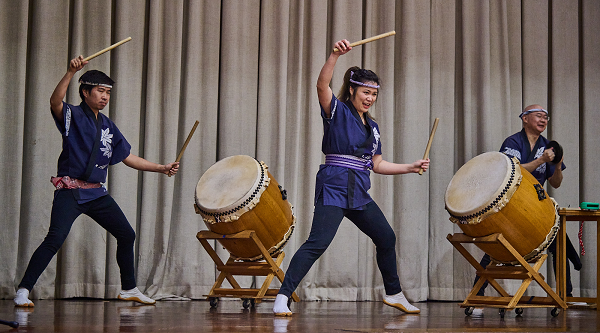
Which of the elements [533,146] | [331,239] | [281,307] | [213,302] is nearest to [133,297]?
[213,302]

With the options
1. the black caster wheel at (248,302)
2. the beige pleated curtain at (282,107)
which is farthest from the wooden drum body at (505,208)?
the beige pleated curtain at (282,107)

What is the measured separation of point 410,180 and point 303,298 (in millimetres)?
1179

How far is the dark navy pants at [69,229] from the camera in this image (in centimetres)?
348

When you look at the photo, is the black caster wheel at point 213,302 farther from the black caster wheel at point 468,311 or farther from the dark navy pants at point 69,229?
the black caster wheel at point 468,311

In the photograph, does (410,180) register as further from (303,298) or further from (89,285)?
(89,285)

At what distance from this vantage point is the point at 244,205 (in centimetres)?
349

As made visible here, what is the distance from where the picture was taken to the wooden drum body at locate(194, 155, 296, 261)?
3508 millimetres

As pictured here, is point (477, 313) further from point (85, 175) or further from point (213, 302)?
point (85, 175)

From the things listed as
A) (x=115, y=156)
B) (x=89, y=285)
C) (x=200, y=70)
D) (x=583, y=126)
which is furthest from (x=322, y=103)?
(x=583, y=126)

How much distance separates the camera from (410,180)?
4.85 meters

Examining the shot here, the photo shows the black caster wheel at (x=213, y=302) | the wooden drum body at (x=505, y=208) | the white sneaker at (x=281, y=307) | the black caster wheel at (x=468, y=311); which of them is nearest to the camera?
the white sneaker at (x=281, y=307)

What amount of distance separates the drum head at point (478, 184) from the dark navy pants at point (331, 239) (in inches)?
16.9

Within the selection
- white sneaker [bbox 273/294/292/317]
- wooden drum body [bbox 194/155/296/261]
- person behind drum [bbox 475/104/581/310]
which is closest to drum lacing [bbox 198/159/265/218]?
wooden drum body [bbox 194/155/296/261]

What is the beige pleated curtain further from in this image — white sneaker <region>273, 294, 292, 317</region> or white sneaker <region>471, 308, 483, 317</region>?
white sneaker <region>273, 294, 292, 317</region>
